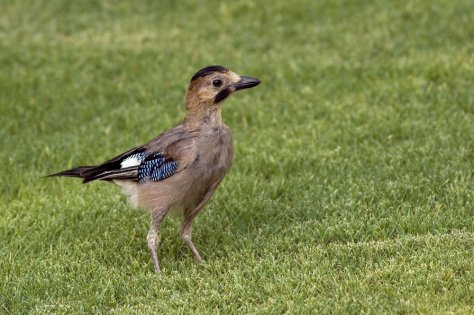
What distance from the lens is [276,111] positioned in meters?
10.9

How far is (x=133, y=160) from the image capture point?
25.2 feet

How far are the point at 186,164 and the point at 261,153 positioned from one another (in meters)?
2.37

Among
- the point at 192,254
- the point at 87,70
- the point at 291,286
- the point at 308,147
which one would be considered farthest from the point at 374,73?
the point at 291,286

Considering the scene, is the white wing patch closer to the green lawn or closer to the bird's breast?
the bird's breast

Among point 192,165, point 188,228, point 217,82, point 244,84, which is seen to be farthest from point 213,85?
point 188,228

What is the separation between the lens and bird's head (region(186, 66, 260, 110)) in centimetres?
762

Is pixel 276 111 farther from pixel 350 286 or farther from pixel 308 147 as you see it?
pixel 350 286

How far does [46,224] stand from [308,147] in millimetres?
2922

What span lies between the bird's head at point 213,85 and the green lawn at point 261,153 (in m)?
1.22

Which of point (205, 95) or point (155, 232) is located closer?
point (155, 232)

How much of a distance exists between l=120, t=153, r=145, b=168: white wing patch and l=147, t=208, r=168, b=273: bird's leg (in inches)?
17.7

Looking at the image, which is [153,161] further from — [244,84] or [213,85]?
[244,84]

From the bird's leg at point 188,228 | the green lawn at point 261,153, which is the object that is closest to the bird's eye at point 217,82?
the bird's leg at point 188,228

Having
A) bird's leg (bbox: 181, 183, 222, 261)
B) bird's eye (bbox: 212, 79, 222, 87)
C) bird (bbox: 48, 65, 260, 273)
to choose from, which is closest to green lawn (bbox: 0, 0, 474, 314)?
bird's leg (bbox: 181, 183, 222, 261)
